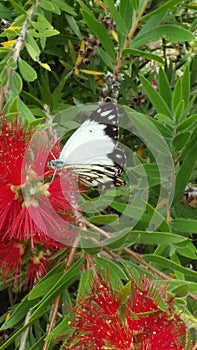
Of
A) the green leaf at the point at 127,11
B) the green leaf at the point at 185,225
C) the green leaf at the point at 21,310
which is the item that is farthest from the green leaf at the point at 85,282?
Result: the green leaf at the point at 127,11

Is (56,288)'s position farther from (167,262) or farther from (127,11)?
(127,11)

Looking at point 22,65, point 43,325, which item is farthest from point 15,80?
point 43,325

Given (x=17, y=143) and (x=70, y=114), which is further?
(x=70, y=114)

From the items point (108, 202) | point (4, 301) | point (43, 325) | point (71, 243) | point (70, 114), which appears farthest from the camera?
point (4, 301)

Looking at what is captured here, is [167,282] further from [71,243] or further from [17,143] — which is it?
[17,143]

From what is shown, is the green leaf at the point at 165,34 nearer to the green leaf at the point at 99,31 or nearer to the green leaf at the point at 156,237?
the green leaf at the point at 99,31

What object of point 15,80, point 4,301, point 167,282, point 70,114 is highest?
point 15,80

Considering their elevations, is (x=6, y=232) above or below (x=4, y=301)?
above
